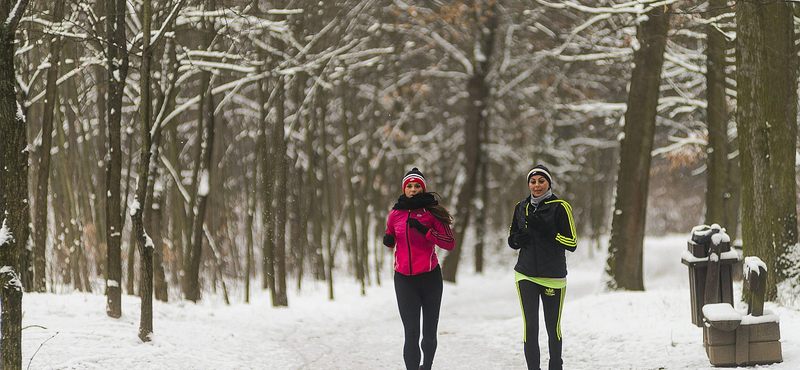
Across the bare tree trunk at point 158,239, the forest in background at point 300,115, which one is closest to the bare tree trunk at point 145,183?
the forest in background at point 300,115

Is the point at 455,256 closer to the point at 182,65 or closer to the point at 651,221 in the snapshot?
the point at 182,65

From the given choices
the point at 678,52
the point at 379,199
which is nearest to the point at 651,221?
the point at 379,199

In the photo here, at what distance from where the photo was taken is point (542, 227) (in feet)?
22.2

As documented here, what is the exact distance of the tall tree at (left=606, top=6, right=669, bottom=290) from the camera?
14.0 m

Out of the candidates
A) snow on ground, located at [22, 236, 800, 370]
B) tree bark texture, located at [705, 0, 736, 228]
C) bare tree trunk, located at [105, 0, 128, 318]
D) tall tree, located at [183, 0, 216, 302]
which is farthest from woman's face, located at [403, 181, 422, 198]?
tree bark texture, located at [705, 0, 736, 228]

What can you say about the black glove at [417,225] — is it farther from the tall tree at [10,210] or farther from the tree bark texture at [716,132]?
the tree bark texture at [716,132]

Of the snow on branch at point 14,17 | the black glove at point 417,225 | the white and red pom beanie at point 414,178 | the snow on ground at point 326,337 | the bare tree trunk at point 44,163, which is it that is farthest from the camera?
the bare tree trunk at point 44,163

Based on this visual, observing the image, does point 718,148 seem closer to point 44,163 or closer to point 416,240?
point 416,240

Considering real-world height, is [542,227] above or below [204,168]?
below

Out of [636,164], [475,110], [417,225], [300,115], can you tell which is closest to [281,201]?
[300,115]

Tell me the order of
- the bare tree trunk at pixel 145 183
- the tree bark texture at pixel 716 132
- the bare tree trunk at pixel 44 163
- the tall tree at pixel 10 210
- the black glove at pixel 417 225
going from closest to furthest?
the tall tree at pixel 10 210 → the black glove at pixel 417 225 → the bare tree trunk at pixel 145 183 → the bare tree trunk at pixel 44 163 → the tree bark texture at pixel 716 132

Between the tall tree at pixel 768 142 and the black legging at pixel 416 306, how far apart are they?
428cm

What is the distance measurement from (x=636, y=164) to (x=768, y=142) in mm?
5189

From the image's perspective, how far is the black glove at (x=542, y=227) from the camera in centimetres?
674
